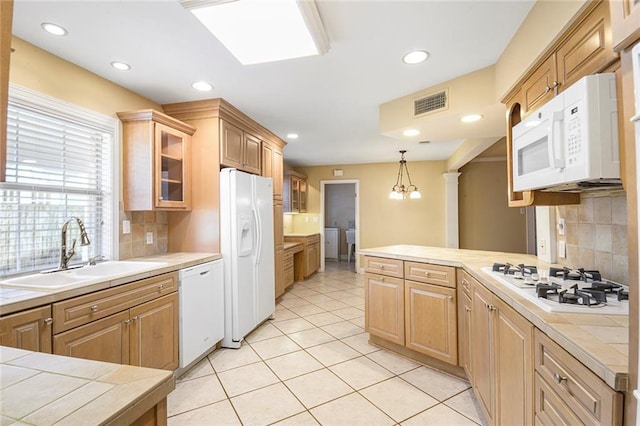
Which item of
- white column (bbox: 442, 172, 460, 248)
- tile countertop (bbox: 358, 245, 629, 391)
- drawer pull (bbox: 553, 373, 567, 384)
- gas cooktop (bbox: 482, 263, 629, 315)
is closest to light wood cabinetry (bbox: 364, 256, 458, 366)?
gas cooktop (bbox: 482, 263, 629, 315)

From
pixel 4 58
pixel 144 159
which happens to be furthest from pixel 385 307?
pixel 4 58

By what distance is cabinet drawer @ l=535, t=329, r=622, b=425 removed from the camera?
74 centimetres

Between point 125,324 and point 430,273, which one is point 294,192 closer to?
point 430,273

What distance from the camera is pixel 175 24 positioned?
1.71 metres

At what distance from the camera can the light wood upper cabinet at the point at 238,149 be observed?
2908 millimetres

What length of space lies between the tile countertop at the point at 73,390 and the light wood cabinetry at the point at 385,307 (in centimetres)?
216

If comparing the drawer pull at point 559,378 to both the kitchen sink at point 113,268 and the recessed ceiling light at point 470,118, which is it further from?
the kitchen sink at point 113,268

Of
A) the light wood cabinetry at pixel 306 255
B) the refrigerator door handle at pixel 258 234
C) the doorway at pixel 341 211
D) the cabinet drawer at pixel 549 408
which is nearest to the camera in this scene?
the cabinet drawer at pixel 549 408

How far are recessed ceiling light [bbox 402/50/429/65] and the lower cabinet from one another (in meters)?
→ 1.72

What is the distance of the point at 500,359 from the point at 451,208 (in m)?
4.71

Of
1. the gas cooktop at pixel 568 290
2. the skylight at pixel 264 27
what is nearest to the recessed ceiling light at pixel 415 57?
the skylight at pixel 264 27

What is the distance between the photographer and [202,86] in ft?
8.35

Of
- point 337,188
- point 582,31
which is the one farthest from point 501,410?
point 337,188

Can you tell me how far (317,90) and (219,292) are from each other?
2080mm
